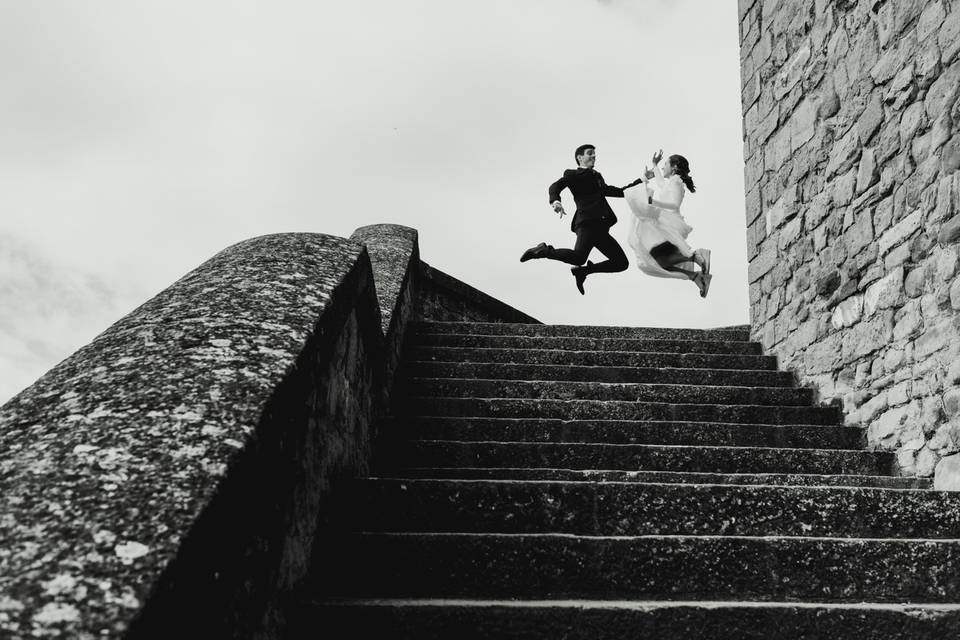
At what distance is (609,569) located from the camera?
2309 millimetres

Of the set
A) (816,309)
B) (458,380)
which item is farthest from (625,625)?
(816,309)

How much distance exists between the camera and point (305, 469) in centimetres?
203

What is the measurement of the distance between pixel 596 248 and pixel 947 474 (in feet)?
14.7

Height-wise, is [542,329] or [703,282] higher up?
[703,282]

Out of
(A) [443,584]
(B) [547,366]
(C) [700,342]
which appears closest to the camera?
(A) [443,584]

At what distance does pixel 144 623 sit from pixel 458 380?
358cm

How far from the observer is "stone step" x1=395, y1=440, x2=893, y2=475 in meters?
3.56

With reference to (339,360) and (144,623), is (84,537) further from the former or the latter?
(339,360)

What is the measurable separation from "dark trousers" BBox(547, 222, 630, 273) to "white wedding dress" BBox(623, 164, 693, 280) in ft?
1.01

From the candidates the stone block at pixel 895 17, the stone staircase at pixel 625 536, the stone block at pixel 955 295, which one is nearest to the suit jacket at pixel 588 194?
the stone block at pixel 895 17

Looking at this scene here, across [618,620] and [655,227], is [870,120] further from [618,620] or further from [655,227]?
[618,620]

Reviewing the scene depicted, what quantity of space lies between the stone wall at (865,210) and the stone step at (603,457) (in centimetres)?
72

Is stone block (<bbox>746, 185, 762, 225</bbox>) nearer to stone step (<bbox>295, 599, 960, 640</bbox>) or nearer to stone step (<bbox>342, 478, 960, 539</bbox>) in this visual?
stone step (<bbox>342, 478, 960, 539</bbox>)

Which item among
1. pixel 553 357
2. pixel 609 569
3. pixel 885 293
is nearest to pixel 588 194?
pixel 553 357
